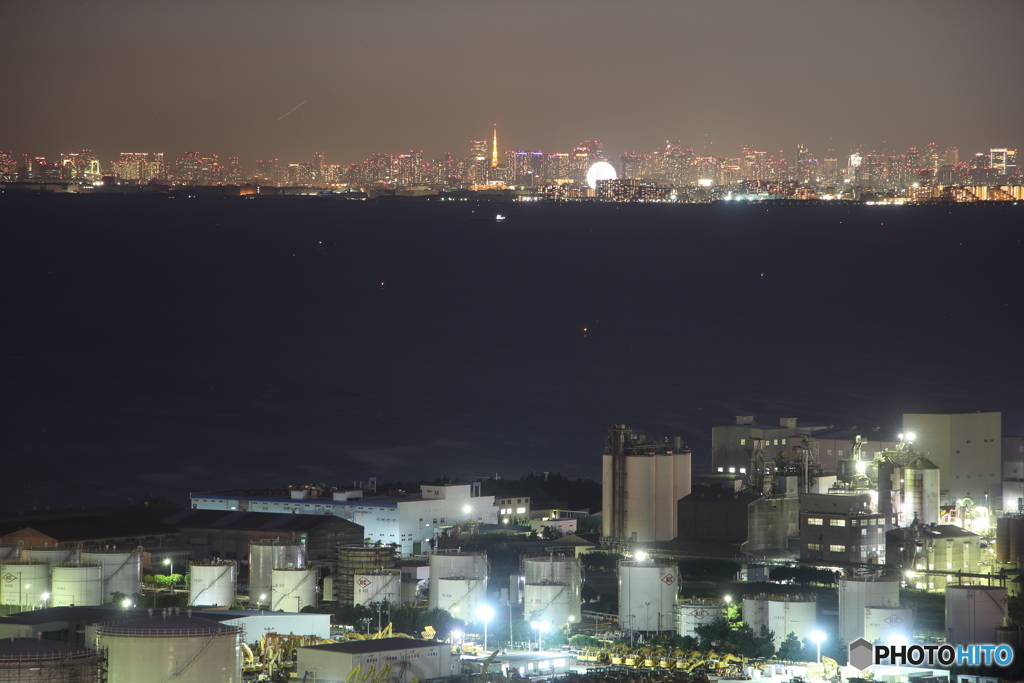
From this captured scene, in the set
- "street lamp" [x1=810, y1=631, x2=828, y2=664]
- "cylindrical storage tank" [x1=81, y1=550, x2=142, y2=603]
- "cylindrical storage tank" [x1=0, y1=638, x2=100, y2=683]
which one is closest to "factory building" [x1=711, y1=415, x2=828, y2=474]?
"street lamp" [x1=810, y1=631, x2=828, y2=664]

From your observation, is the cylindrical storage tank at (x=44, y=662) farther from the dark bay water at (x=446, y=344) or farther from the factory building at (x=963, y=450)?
the dark bay water at (x=446, y=344)

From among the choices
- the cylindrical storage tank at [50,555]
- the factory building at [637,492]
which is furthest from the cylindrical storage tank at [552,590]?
the cylindrical storage tank at [50,555]

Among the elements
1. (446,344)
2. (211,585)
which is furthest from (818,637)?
(446,344)

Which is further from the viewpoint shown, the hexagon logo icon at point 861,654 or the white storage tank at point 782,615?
the white storage tank at point 782,615

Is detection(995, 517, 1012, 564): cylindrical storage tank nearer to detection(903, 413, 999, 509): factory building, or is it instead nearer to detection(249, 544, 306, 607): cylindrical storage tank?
detection(903, 413, 999, 509): factory building

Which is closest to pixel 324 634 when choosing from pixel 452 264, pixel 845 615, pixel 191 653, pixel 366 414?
pixel 191 653

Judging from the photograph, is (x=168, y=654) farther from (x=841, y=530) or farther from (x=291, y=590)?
(x=841, y=530)
